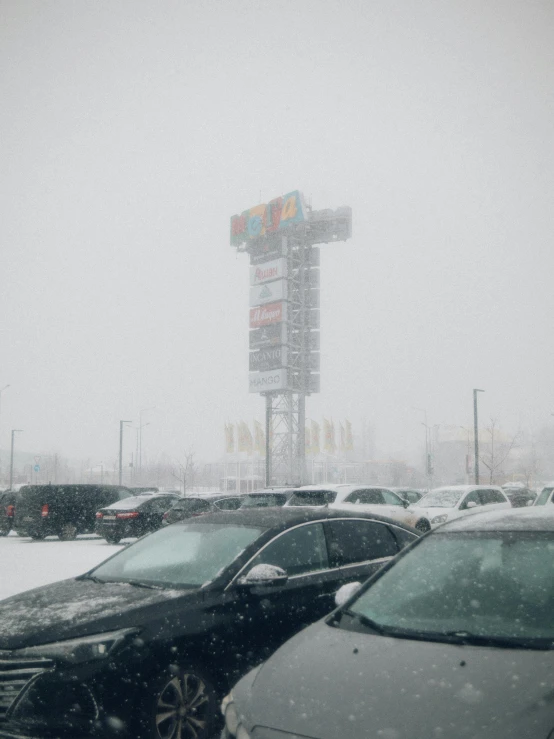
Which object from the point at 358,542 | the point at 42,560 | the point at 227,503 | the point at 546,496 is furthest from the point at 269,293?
the point at 358,542

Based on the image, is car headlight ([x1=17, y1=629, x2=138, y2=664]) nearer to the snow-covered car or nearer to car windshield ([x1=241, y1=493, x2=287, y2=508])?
the snow-covered car

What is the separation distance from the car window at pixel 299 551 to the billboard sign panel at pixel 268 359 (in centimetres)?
6402

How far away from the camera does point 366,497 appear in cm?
1953

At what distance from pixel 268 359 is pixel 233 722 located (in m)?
68.3

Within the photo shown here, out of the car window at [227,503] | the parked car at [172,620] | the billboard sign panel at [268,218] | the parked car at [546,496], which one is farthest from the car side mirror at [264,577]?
the billboard sign panel at [268,218]

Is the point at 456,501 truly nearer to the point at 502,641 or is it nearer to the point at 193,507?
the point at 193,507

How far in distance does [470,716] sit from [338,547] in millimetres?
3512

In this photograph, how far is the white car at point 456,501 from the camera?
20359 millimetres

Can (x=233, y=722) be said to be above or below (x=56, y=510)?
above

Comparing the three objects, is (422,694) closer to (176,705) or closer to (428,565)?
(428,565)

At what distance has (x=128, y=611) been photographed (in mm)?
4816

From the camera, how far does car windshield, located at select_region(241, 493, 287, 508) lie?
19078mm

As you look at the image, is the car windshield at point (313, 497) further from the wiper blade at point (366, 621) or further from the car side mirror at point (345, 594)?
the wiper blade at point (366, 621)

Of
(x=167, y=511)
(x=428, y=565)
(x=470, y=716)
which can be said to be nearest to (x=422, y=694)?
(x=470, y=716)
